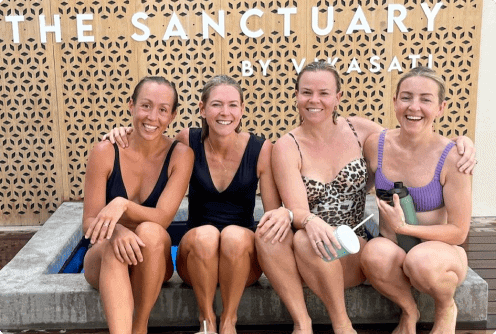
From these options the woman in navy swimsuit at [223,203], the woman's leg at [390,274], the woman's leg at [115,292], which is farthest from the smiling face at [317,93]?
the woman's leg at [115,292]

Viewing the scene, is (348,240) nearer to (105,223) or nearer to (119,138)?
(105,223)

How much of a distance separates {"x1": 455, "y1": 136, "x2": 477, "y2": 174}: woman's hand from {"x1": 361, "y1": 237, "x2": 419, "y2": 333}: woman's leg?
45 cm

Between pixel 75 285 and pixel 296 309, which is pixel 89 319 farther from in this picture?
pixel 296 309

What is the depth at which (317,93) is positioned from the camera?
8.90 ft

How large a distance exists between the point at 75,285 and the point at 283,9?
2653 mm

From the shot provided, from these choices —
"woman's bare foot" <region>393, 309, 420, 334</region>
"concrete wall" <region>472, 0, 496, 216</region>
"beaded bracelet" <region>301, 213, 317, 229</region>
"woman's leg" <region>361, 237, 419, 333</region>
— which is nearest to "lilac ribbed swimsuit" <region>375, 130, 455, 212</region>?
"woman's leg" <region>361, 237, 419, 333</region>

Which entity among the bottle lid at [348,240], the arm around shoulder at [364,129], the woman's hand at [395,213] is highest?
the arm around shoulder at [364,129]

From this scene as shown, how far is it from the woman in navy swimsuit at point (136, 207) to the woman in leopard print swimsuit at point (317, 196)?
47cm

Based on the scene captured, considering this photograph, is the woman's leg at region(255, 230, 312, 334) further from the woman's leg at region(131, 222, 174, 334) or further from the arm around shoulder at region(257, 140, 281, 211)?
the woman's leg at region(131, 222, 174, 334)

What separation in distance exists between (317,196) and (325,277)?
1.40 ft

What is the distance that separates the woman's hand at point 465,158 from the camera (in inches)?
99.7

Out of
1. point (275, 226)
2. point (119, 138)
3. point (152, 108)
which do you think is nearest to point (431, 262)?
point (275, 226)

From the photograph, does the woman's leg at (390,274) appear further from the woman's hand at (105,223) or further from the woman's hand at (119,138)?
the woman's hand at (119,138)

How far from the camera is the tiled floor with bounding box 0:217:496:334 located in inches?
114
